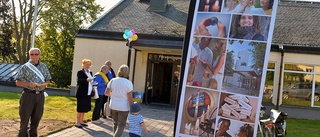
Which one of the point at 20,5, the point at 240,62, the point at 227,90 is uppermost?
the point at 20,5

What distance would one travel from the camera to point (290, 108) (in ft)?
50.3

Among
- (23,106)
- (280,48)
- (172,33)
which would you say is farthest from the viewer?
(172,33)

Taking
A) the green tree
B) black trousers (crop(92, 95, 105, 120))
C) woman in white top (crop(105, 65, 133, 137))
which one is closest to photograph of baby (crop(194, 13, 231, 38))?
woman in white top (crop(105, 65, 133, 137))

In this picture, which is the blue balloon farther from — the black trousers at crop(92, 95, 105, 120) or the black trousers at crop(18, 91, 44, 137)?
the black trousers at crop(18, 91, 44, 137)

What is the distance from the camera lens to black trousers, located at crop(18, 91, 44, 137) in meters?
6.06

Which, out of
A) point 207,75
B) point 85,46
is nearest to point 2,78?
point 85,46

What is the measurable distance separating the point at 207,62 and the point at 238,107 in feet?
2.45

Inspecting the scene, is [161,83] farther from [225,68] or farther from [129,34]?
[225,68]

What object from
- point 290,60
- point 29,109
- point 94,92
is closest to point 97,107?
point 94,92

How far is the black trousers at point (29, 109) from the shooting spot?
19.9 feet

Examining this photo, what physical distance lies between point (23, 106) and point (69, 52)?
1188 inches

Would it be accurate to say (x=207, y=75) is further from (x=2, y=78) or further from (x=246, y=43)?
(x=2, y=78)

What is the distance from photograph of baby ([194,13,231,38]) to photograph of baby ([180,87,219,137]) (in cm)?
80

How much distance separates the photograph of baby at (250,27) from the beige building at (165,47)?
10.4 m
